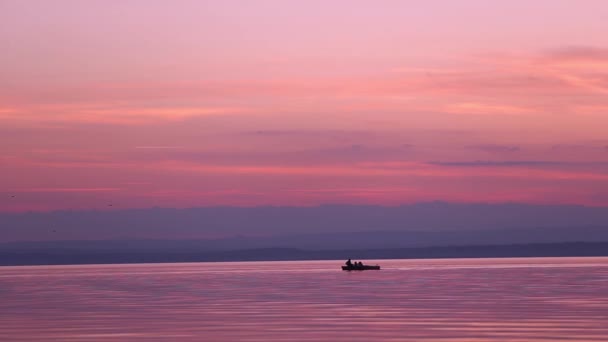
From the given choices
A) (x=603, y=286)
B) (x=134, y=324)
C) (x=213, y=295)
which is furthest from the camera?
(x=603, y=286)

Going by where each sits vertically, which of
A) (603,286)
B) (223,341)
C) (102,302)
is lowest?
(223,341)

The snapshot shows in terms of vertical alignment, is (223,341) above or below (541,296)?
below

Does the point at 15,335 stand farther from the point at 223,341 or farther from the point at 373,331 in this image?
the point at 373,331

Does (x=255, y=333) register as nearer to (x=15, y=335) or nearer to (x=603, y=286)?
(x=15, y=335)

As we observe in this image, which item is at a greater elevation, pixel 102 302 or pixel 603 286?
pixel 603 286

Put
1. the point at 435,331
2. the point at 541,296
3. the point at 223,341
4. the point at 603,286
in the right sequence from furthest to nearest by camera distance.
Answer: the point at 603,286, the point at 541,296, the point at 435,331, the point at 223,341

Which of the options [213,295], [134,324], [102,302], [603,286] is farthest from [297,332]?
[603,286]

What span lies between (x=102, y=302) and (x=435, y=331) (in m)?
31.0

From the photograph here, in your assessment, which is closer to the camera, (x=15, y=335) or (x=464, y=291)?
(x=15, y=335)

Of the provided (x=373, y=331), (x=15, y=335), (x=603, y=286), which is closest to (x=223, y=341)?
(x=373, y=331)

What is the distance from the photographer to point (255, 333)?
44938 millimetres

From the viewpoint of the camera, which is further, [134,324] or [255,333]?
[134,324]

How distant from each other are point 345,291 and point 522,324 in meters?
35.1

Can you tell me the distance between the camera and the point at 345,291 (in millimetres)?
82000
